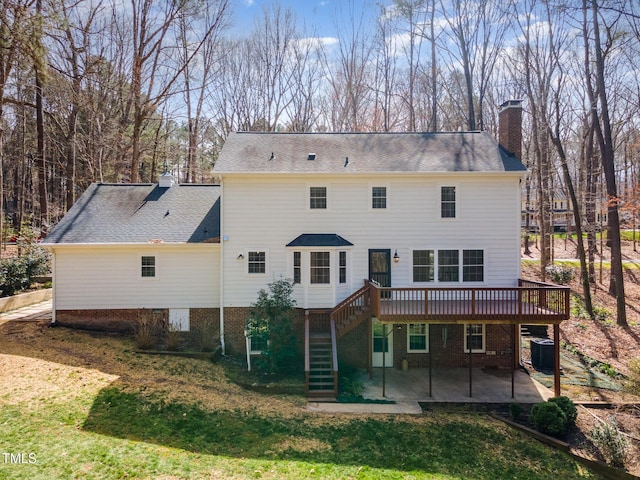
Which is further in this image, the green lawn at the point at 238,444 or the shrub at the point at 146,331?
the shrub at the point at 146,331

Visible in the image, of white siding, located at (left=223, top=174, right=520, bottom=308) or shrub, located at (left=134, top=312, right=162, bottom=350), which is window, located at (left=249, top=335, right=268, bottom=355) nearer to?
white siding, located at (left=223, top=174, right=520, bottom=308)

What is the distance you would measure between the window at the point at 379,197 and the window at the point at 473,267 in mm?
3651

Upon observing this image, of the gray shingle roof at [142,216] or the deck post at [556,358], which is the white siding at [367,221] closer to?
the gray shingle roof at [142,216]

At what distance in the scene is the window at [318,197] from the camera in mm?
14898

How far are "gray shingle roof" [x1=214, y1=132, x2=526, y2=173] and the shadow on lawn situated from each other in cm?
838

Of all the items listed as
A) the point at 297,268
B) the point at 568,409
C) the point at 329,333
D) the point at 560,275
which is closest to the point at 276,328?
the point at 329,333

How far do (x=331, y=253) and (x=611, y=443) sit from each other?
30.6ft

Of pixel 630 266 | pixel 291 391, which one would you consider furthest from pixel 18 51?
pixel 630 266

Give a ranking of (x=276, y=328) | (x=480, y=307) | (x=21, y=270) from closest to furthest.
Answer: (x=480, y=307), (x=276, y=328), (x=21, y=270)

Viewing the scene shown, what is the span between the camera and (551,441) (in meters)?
10.1

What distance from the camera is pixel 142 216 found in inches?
641

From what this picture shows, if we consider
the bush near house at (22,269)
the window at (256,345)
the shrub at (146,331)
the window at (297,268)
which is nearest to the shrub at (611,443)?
the window at (297,268)

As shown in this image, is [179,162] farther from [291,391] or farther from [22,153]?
[291,391]

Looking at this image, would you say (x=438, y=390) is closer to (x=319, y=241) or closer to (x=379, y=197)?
(x=319, y=241)
